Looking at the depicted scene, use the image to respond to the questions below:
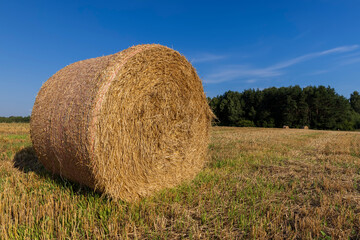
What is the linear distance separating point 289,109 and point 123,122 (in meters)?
41.9

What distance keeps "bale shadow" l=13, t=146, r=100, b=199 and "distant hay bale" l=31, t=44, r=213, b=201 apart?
184 millimetres

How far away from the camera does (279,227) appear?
250 centimetres

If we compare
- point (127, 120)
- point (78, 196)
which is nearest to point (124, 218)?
point (78, 196)

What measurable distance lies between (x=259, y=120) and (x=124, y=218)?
43.2 metres

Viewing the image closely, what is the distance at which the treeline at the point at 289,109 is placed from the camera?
39.3 meters

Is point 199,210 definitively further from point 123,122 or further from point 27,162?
point 27,162

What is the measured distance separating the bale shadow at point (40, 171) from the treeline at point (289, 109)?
32.8m

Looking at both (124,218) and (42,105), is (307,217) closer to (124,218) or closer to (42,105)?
(124,218)

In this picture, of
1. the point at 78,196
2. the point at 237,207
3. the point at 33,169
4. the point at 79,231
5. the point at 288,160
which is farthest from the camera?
the point at 288,160

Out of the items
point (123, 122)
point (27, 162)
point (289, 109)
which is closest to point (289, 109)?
point (289, 109)

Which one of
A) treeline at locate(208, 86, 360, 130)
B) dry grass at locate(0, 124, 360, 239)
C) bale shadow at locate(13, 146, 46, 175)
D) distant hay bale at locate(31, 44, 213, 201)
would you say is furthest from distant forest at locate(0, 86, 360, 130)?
dry grass at locate(0, 124, 360, 239)

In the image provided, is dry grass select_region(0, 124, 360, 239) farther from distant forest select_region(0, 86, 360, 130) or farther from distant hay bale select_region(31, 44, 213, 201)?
distant forest select_region(0, 86, 360, 130)

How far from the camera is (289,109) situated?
4000 centimetres

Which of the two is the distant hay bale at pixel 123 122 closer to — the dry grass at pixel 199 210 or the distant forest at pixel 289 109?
the dry grass at pixel 199 210
